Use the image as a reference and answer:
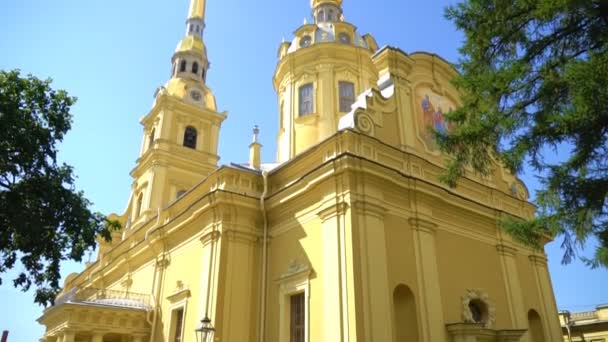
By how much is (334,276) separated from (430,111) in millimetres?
7627

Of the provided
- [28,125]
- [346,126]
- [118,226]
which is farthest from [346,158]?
[28,125]

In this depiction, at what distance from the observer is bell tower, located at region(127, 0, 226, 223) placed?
1046 inches

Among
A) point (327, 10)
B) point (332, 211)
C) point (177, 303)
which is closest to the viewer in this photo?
point (332, 211)

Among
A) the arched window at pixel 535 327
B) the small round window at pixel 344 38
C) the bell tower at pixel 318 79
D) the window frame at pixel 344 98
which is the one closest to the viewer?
the arched window at pixel 535 327

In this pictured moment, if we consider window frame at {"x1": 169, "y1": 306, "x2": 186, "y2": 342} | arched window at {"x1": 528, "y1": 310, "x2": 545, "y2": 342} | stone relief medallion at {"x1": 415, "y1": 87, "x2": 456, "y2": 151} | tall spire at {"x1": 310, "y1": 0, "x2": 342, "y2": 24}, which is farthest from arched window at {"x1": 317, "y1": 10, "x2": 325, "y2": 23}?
arched window at {"x1": 528, "y1": 310, "x2": 545, "y2": 342}

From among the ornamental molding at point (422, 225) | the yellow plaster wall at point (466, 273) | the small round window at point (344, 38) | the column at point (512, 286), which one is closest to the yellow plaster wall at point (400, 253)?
the ornamental molding at point (422, 225)

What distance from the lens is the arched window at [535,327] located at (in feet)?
54.0

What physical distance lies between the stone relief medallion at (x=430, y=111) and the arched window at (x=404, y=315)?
205 inches

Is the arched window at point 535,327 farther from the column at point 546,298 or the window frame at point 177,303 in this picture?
the window frame at point 177,303

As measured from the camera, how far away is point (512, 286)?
15.9m

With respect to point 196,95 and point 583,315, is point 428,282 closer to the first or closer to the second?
point 196,95

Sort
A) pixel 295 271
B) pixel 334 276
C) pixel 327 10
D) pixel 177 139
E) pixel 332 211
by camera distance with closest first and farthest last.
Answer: pixel 334 276 < pixel 332 211 < pixel 295 271 < pixel 327 10 < pixel 177 139

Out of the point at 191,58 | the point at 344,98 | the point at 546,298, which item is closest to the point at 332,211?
the point at 344,98

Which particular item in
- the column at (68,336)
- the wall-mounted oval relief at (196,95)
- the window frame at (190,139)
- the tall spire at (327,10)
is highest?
the tall spire at (327,10)
